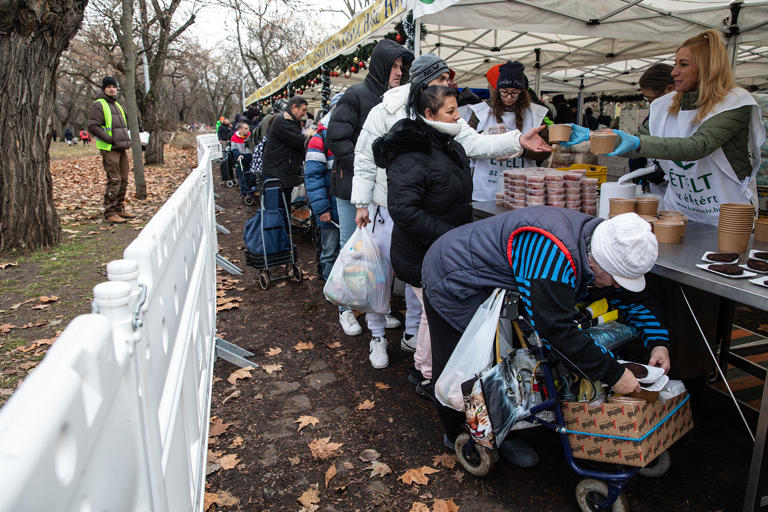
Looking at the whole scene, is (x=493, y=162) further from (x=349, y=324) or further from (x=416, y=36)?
(x=349, y=324)

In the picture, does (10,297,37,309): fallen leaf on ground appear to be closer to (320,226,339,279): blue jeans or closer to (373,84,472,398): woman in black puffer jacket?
(320,226,339,279): blue jeans

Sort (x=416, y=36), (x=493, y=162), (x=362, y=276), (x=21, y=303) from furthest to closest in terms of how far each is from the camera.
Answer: (x=21, y=303)
(x=416, y=36)
(x=493, y=162)
(x=362, y=276)

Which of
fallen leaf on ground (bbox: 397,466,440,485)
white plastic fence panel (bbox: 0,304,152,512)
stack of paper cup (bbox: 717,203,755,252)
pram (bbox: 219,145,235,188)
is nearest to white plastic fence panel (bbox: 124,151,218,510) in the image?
white plastic fence panel (bbox: 0,304,152,512)

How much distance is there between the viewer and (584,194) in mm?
3564

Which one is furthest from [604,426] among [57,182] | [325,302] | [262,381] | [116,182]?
[57,182]

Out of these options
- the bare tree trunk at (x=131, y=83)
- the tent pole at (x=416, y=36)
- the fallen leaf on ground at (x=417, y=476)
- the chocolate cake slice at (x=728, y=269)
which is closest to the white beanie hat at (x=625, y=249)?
the chocolate cake slice at (x=728, y=269)

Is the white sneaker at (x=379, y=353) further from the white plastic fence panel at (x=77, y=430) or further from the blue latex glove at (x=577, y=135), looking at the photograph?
the white plastic fence panel at (x=77, y=430)

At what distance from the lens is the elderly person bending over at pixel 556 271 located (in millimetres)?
2139

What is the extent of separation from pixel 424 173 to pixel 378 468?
1.69m

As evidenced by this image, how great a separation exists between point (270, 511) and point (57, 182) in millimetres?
15423

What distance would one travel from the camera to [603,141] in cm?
281

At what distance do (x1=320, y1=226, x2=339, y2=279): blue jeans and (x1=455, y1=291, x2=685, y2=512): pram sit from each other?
10.1 feet

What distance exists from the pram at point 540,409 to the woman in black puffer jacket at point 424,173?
0.85 meters

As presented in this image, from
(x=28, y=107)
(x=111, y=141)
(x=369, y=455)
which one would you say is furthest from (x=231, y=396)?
(x=111, y=141)
